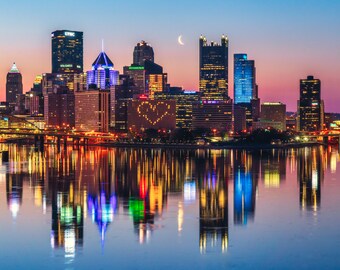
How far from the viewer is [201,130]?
473 ft

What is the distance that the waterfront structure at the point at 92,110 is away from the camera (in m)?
170

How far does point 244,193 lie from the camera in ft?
119

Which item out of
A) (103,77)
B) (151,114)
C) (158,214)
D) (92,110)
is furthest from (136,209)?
(103,77)

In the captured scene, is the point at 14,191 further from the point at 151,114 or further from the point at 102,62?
the point at 102,62

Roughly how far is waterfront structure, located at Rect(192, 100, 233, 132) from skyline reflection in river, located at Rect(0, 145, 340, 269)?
128779 mm

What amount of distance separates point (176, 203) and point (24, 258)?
1166 cm

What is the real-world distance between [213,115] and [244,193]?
142 m

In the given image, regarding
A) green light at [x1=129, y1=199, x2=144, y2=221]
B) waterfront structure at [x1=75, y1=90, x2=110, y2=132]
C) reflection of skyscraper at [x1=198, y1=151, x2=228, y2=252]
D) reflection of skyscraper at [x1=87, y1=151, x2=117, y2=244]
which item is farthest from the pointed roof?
green light at [x1=129, y1=199, x2=144, y2=221]

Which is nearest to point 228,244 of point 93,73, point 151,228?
point 151,228

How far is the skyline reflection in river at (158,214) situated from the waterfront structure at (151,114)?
390 feet

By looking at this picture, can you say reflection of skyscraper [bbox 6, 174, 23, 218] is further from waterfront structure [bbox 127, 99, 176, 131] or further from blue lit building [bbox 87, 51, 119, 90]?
blue lit building [bbox 87, 51, 119, 90]

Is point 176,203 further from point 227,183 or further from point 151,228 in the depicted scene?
point 227,183

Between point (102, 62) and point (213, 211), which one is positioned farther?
point (102, 62)

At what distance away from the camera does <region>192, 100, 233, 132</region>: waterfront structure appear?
177125mm
